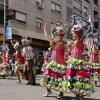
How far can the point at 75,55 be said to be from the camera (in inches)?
242

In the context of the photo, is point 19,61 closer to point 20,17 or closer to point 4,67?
point 4,67

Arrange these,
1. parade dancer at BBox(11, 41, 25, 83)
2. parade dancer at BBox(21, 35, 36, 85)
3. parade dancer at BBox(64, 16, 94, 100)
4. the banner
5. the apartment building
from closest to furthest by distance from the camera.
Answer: parade dancer at BBox(64, 16, 94, 100) < parade dancer at BBox(21, 35, 36, 85) < parade dancer at BBox(11, 41, 25, 83) < the banner < the apartment building

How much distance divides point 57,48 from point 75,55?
769mm

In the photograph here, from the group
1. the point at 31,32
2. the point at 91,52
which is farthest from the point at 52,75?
the point at 31,32

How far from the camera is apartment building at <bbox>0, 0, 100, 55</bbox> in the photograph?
897 inches

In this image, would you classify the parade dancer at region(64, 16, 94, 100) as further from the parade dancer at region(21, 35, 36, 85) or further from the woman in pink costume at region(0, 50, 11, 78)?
the woman in pink costume at region(0, 50, 11, 78)

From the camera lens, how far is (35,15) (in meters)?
25.6

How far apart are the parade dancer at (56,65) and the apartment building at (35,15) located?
1564 centimetres

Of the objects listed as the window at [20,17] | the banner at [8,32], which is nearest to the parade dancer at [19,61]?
the banner at [8,32]

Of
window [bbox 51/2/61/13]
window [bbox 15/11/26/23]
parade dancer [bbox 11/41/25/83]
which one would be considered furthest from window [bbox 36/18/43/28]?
parade dancer [bbox 11/41/25/83]

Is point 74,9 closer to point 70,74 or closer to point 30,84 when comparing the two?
point 30,84

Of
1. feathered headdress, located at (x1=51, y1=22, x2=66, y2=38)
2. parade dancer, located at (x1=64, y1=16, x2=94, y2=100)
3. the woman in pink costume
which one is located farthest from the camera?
the woman in pink costume

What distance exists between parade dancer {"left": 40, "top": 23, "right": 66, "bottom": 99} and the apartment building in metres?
15.6

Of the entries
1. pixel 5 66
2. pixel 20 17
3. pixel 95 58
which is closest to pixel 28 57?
pixel 95 58
